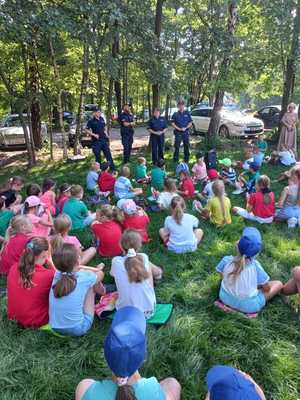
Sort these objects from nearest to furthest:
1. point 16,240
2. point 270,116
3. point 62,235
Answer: point 16,240
point 62,235
point 270,116

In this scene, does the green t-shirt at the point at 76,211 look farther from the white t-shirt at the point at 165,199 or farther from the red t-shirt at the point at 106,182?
the red t-shirt at the point at 106,182

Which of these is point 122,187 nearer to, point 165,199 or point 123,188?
point 123,188

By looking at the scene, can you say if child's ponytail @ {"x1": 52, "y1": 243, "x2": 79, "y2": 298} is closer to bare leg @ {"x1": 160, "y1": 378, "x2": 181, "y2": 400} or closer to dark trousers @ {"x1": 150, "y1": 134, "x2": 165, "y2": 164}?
bare leg @ {"x1": 160, "y1": 378, "x2": 181, "y2": 400}

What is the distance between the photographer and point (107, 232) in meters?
5.22

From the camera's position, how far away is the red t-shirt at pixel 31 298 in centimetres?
366

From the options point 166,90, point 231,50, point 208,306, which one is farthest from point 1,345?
point 231,50

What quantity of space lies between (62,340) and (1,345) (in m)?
0.58

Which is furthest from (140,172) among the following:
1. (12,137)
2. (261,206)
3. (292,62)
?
(12,137)

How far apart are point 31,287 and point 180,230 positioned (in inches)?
95.4

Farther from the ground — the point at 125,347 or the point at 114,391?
the point at 125,347

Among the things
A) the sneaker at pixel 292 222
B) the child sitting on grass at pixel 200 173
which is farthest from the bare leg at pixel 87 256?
the child sitting on grass at pixel 200 173

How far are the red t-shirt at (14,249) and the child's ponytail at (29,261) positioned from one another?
2.89 ft

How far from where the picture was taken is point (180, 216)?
Result: 5.32 meters

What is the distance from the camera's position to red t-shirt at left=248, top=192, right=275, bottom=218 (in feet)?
21.1
